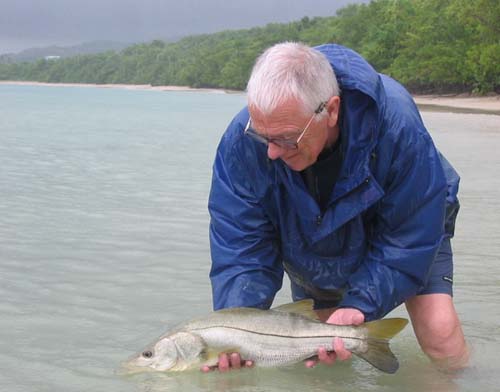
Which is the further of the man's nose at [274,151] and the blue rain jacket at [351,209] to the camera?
the blue rain jacket at [351,209]

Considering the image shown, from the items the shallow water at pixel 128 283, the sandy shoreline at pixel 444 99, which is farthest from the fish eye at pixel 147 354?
the sandy shoreline at pixel 444 99

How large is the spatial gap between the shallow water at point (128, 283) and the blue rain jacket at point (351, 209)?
0.71 metres

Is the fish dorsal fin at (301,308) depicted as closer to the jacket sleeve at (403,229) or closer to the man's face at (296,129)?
the jacket sleeve at (403,229)

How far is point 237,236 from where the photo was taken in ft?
13.4

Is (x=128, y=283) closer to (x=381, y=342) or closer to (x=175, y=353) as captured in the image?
(x=175, y=353)

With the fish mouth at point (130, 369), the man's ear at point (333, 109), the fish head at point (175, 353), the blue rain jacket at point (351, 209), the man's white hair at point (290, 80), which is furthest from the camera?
the fish mouth at point (130, 369)

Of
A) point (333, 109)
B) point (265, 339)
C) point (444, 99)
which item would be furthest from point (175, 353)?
point (444, 99)

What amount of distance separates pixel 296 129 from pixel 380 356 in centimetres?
120

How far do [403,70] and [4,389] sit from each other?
68194mm

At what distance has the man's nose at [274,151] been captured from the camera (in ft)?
11.9

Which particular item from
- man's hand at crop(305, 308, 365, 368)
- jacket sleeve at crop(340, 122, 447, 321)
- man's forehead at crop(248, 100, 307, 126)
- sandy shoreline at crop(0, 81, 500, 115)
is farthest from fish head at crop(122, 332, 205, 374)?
sandy shoreline at crop(0, 81, 500, 115)

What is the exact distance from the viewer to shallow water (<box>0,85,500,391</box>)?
4547mm

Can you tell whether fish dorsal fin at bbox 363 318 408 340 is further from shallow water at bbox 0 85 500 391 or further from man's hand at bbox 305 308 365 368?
shallow water at bbox 0 85 500 391

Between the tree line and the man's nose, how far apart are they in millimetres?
51565
